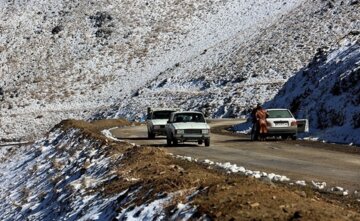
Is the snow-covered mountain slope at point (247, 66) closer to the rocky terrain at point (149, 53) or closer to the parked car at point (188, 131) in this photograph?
the rocky terrain at point (149, 53)

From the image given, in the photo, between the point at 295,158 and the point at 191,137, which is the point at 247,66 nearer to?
the point at 191,137

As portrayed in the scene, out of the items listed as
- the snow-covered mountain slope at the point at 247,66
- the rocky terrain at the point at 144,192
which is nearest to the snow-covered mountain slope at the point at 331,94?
the rocky terrain at the point at 144,192

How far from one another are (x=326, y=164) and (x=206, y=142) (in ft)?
30.7

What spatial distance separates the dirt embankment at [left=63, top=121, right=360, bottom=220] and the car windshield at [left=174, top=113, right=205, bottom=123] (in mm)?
13366

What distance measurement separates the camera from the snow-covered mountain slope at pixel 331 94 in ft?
98.8

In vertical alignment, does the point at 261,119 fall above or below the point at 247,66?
below

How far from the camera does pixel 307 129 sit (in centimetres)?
3275

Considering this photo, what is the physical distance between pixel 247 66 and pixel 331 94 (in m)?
36.5

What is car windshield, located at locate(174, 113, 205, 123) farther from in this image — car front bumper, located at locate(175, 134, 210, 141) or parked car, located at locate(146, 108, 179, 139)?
parked car, located at locate(146, 108, 179, 139)

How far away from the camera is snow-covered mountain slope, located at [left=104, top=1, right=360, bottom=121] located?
61.9 meters

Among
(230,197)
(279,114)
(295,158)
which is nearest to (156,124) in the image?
(279,114)

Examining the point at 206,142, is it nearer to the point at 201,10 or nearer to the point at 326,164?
the point at 326,164

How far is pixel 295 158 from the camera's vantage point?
2112 centimetres

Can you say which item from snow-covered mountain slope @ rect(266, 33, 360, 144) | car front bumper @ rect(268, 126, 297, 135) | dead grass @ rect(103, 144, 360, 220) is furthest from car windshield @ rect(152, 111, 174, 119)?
dead grass @ rect(103, 144, 360, 220)
